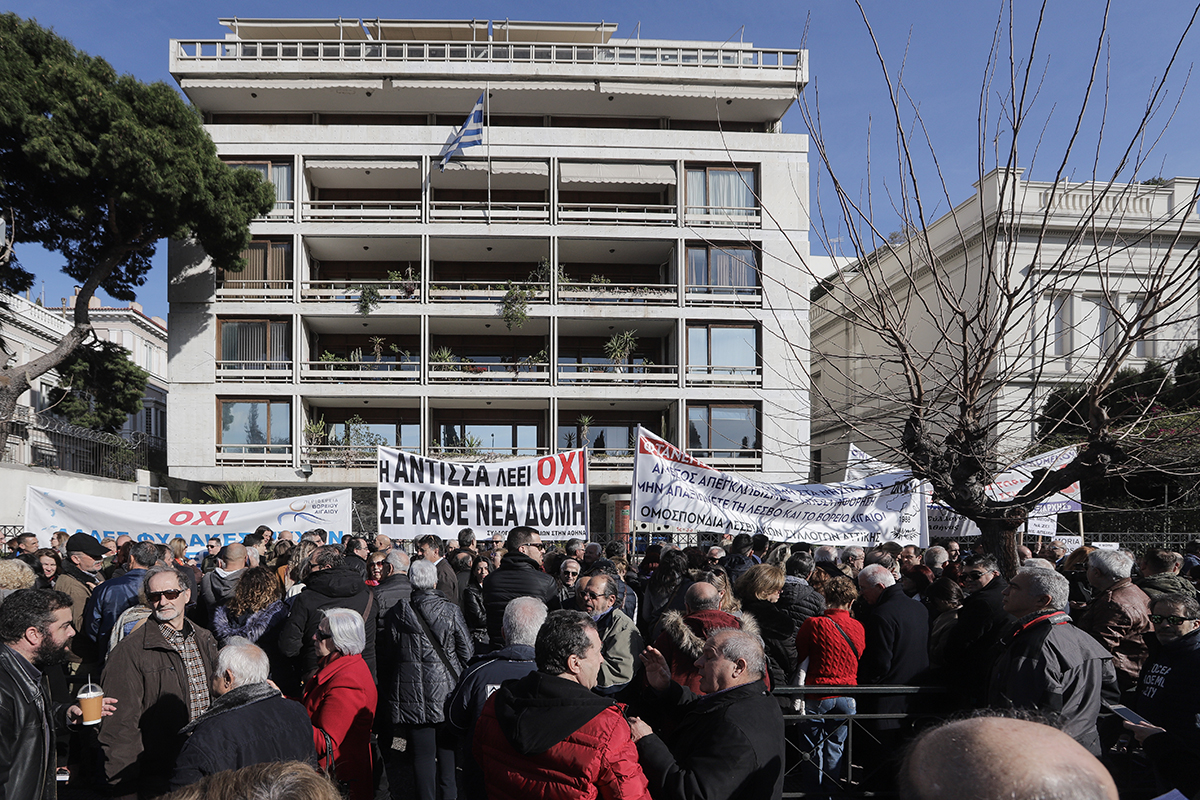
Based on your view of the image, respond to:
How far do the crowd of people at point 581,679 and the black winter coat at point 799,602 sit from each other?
0.02 meters

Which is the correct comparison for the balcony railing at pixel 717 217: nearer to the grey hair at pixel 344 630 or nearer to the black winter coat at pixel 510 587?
the black winter coat at pixel 510 587

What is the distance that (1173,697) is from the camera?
3.85 metres

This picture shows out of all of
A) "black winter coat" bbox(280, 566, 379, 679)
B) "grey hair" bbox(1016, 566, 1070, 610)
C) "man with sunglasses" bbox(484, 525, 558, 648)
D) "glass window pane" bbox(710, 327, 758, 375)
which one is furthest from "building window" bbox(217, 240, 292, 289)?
"grey hair" bbox(1016, 566, 1070, 610)

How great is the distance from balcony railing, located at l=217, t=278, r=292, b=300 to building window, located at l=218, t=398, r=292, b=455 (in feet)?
11.6

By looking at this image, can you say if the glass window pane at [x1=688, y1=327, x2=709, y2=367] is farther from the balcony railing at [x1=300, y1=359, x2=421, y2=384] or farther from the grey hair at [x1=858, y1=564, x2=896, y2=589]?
the grey hair at [x1=858, y1=564, x2=896, y2=589]

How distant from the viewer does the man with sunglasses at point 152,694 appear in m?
4.19

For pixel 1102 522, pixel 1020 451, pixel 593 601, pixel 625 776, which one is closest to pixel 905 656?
pixel 1020 451

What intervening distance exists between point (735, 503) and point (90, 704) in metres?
8.93

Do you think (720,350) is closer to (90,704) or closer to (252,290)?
(252,290)

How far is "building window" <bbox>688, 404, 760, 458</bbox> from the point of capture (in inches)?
1120

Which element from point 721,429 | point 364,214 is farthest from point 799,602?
point 364,214

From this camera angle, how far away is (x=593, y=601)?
18.0ft

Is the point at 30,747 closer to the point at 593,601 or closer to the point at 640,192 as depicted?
the point at 593,601

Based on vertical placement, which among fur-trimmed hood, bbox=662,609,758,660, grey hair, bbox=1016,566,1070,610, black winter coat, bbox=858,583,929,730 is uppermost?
grey hair, bbox=1016,566,1070,610
